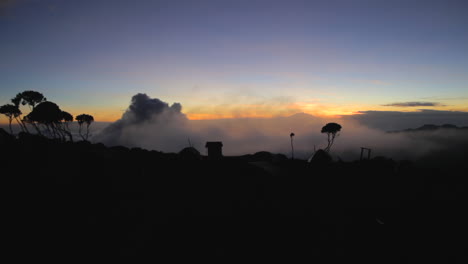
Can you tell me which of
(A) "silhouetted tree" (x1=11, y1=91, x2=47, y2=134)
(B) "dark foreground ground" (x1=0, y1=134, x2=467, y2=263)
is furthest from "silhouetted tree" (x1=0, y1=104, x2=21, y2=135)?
(B) "dark foreground ground" (x1=0, y1=134, x2=467, y2=263)

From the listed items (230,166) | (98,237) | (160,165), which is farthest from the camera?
(230,166)

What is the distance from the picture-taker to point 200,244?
477 inches

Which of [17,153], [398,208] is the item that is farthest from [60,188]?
[398,208]

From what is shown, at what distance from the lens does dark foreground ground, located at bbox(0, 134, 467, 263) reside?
11.6 metres

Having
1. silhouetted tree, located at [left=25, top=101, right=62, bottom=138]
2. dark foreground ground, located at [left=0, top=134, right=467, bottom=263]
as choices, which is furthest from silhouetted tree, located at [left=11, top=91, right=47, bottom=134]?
dark foreground ground, located at [left=0, top=134, right=467, bottom=263]

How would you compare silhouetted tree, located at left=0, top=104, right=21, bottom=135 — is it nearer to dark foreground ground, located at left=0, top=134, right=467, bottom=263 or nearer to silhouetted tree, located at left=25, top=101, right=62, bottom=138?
silhouetted tree, located at left=25, top=101, right=62, bottom=138

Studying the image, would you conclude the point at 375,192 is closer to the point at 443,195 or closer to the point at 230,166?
the point at 443,195

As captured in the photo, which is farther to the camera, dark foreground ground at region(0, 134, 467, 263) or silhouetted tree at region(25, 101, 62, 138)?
silhouetted tree at region(25, 101, 62, 138)

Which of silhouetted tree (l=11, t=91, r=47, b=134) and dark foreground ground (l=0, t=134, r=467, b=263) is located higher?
silhouetted tree (l=11, t=91, r=47, b=134)

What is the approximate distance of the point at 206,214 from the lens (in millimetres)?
14961

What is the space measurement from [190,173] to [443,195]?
2551 centimetres

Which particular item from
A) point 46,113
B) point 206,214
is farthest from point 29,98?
point 206,214

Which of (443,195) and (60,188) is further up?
(60,188)

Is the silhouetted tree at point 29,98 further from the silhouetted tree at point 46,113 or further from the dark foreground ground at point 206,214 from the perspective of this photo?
the dark foreground ground at point 206,214
